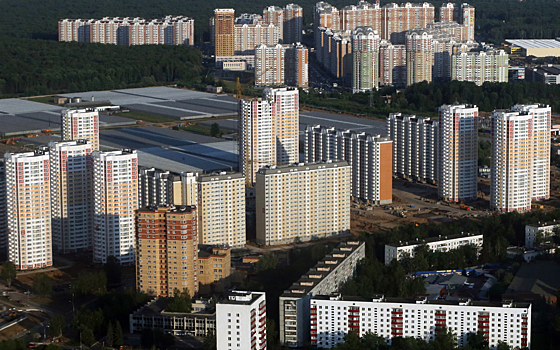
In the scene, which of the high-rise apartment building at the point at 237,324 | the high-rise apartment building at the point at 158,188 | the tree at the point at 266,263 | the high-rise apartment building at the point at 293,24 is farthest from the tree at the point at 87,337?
the high-rise apartment building at the point at 293,24

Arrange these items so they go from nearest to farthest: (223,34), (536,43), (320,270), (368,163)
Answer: (320,270), (368,163), (223,34), (536,43)

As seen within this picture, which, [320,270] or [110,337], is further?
[320,270]

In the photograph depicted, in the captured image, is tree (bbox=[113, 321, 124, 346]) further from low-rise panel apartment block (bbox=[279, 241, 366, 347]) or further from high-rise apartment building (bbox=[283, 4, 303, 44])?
high-rise apartment building (bbox=[283, 4, 303, 44])

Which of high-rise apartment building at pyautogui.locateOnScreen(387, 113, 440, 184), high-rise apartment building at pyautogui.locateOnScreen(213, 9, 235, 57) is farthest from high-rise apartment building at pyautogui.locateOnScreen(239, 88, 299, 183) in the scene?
high-rise apartment building at pyautogui.locateOnScreen(213, 9, 235, 57)

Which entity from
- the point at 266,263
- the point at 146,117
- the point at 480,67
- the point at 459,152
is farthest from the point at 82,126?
the point at 480,67

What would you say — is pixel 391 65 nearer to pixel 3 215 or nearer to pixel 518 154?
pixel 518 154

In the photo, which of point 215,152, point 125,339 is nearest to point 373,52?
point 215,152
